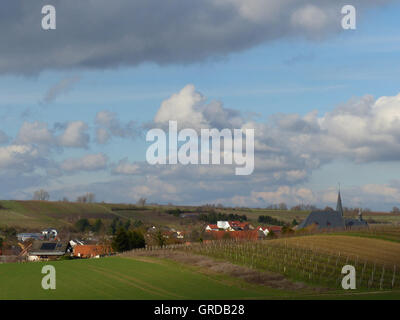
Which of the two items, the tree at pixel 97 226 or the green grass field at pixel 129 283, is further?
the tree at pixel 97 226

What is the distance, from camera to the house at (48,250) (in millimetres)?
123312

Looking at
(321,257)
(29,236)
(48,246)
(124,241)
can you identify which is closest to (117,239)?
(124,241)

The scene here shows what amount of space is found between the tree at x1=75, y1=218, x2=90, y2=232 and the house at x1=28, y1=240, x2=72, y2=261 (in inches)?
2182

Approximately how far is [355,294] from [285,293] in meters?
5.55

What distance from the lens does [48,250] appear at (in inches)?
5049

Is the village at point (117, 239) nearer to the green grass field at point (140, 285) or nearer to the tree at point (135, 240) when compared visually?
the tree at point (135, 240)

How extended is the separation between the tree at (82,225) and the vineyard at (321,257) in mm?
117146

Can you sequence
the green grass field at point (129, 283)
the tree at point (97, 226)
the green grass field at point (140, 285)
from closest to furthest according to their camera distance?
the green grass field at point (140, 285), the green grass field at point (129, 283), the tree at point (97, 226)

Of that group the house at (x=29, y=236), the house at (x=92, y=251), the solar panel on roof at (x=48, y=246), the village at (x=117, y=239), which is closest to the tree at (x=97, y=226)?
the village at (x=117, y=239)

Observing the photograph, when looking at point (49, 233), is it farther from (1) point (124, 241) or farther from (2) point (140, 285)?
(2) point (140, 285)

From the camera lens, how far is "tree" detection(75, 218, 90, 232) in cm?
19107

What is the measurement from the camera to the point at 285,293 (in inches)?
1869
